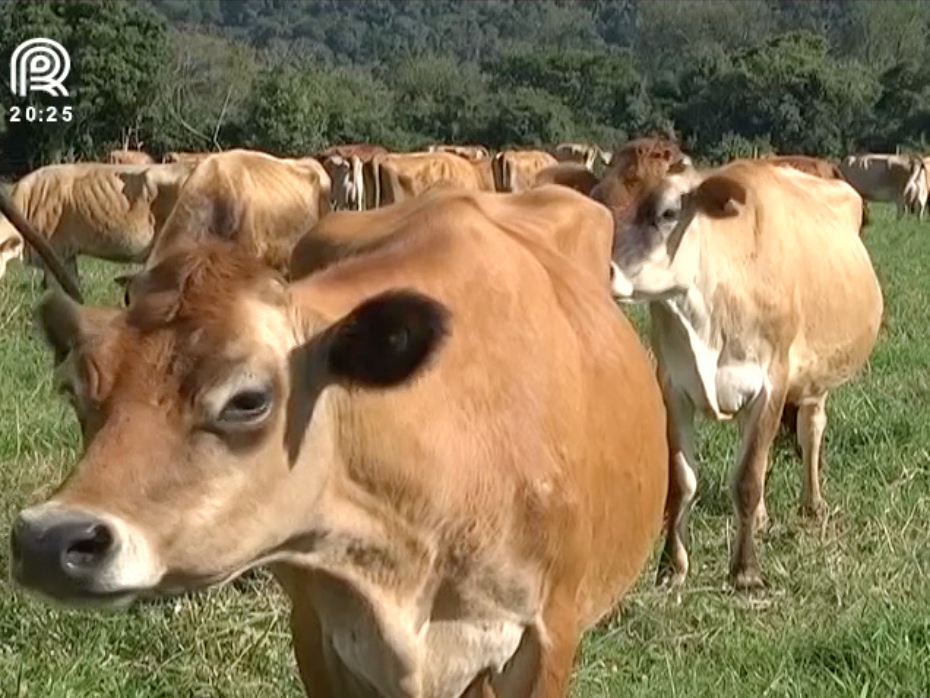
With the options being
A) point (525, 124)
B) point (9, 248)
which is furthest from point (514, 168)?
point (525, 124)

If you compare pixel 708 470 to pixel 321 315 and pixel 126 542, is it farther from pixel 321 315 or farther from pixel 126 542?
pixel 126 542

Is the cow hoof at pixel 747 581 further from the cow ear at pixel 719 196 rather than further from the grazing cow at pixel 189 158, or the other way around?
the grazing cow at pixel 189 158

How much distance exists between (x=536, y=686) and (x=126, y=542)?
1.23 m

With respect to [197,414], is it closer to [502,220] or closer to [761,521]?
→ [502,220]

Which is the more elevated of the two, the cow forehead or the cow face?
the cow forehead

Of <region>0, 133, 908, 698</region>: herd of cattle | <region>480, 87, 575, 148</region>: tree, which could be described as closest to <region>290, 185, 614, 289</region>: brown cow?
<region>0, 133, 908, 698</region>: herd of cattle

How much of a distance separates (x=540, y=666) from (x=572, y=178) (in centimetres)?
339

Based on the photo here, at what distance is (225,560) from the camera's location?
2.90 m

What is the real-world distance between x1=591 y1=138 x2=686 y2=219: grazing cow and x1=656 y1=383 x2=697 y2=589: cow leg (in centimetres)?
79

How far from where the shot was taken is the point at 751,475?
20.3ft

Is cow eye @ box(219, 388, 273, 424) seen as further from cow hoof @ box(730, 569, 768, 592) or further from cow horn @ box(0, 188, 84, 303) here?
cow hoof @ box(730, 569, 768, 592)

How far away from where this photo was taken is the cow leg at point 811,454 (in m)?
6.98

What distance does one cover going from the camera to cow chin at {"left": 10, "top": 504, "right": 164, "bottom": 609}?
262 cm

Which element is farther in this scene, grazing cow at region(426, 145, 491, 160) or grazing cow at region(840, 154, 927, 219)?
grazing cow at region(840, 154, 927, 219)
